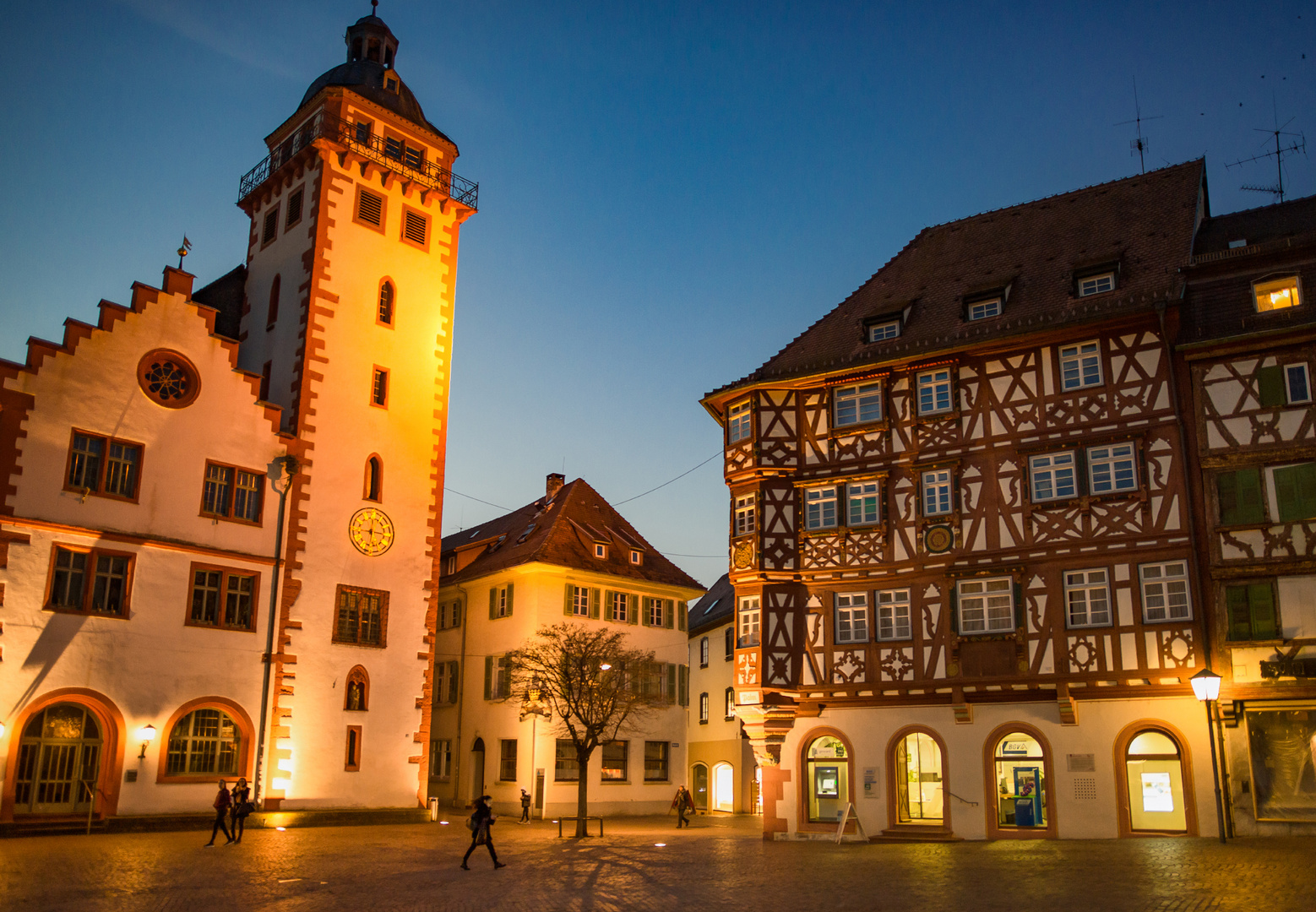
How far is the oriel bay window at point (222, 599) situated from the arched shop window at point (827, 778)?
1793 cm

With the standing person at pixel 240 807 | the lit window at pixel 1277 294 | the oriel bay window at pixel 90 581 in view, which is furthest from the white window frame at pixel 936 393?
the oriel bay window at pixel 90 581

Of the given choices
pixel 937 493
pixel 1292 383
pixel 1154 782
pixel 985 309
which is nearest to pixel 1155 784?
pixel 1154 782

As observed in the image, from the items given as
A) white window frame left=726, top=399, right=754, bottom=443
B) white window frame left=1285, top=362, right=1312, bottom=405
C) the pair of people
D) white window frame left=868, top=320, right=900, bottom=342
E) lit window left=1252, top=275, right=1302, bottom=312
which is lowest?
the pair of people

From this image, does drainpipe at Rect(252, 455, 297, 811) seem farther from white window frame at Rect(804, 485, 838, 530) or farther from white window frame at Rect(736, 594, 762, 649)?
white window frame at Rect(804, 485, 838, 530)

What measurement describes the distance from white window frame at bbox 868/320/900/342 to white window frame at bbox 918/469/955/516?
5.11 m

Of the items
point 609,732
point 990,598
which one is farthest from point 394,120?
point 990,598

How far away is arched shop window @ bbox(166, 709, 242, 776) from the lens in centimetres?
3362

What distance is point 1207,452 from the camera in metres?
29.3

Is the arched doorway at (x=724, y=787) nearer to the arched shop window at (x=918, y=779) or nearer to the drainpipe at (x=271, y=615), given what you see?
the arched shop window at (x=918, y=779)

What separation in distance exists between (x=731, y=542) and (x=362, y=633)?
13.6m

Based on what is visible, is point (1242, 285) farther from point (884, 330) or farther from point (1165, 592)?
point (884, 330)

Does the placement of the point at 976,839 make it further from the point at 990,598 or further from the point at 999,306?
the point at 999,306

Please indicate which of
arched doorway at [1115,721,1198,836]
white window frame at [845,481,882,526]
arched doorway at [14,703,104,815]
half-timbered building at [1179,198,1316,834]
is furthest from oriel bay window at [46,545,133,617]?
half-timbered building at [1179,198,1316,834]

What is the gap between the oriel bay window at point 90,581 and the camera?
31.8 m
